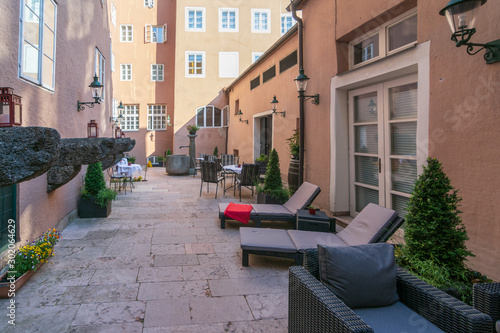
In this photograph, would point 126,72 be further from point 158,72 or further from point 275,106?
point 275,106

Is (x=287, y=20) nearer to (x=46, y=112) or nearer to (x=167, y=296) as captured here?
(x=46, y=112)

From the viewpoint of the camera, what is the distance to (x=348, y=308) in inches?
75.2

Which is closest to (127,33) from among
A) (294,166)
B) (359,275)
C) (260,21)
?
(260,21)

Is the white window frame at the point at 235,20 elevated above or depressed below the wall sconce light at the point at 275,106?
above

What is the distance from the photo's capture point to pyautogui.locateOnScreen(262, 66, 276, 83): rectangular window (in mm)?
10195

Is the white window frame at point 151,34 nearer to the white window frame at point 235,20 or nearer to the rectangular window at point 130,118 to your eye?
the white window frame at point 235,20

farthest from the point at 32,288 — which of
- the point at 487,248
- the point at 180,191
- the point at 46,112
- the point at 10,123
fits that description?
the point at 180,191

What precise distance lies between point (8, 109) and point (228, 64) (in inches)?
648

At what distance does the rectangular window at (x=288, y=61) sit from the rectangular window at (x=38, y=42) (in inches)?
203

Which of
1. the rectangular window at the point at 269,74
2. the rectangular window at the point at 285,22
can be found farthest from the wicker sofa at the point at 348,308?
the rectangular window at the point at 285,22

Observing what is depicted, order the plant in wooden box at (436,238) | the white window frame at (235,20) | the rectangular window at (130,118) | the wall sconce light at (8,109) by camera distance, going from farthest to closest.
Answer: the rectangular window at (130,118), the white window frame at (235,20), the plant in wooden box at (436,238), the wall sconce light at (8,109)

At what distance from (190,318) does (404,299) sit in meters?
1.67

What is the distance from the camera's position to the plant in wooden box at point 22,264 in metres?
3.15

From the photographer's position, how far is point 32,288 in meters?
3.36
